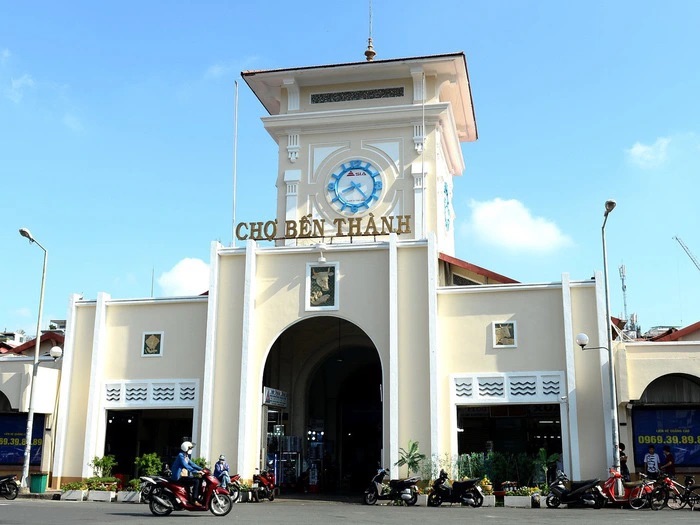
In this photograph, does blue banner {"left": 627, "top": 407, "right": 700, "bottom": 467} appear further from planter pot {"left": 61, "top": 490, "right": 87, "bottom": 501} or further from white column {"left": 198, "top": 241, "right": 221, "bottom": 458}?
planter pot {"left": 61, "top": 490, "right": 87, "bottom": 501}

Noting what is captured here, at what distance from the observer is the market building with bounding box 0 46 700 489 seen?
2286 cm

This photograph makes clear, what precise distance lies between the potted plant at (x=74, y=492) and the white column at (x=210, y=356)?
11.3 feet

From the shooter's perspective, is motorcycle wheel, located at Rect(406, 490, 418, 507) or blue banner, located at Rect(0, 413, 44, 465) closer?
motorcycle wheel, located at Rect(406, 490, 418, 507)

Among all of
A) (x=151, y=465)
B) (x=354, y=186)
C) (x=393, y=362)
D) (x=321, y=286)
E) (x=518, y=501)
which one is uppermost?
(x=354, y=186)

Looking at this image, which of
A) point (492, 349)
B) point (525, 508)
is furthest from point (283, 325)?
point (525, 508)

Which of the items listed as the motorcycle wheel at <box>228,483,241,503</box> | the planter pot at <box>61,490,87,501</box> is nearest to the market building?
the planter pot at <box>61,490,87,501</box>

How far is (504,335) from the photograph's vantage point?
925 inches

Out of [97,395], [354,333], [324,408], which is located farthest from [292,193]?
[97,395]

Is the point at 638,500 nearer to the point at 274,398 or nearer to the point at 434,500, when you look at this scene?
the point at 434,500

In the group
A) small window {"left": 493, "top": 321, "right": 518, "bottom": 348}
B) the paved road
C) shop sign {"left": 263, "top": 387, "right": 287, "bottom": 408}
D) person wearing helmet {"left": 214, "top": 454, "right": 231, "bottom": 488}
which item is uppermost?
small window {"left": 493, "top": 321, "right": 518, "bottom": 348}

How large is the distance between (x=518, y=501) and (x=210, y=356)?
9567 millimetres

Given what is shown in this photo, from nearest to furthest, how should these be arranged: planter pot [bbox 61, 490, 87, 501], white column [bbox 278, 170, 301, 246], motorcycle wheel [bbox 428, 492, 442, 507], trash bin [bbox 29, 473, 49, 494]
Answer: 1. motorcycle wheel [bbox 428, 492, 442, 507]
2. planter pot [bbox 61, 490, 87, 501]
3. trash bin [bbox 29, 473, 49, 494]
4. white column [bbox 278, 170, 301, 246]

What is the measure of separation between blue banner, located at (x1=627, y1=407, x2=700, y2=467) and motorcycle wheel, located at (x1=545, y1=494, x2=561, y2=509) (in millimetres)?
3799

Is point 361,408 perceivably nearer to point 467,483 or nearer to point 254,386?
point 254,386
